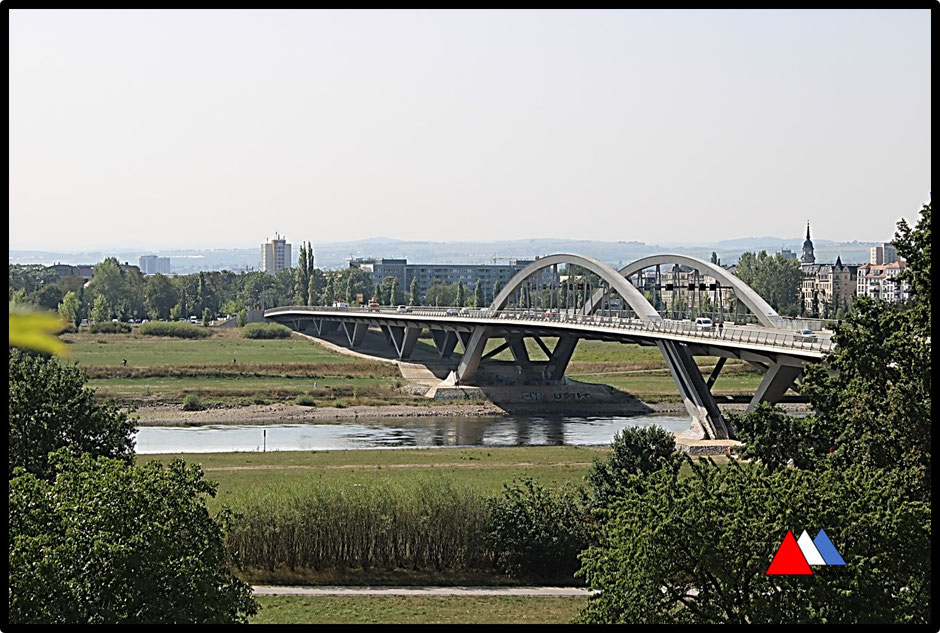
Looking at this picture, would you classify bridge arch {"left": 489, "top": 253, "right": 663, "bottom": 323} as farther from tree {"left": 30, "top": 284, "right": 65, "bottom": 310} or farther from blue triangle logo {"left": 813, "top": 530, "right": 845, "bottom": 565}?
tree {"left": 30, "top": 284, "right": 65, "bottom": 310}

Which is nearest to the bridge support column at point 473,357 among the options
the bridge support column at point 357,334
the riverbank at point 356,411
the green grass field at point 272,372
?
the green grass field at point 272,372

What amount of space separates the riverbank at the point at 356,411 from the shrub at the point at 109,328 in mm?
49149

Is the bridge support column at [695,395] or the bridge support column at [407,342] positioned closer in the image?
the bridge support column at [695,395]

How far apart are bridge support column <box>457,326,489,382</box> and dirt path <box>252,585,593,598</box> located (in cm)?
5420

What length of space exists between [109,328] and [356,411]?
179 feet

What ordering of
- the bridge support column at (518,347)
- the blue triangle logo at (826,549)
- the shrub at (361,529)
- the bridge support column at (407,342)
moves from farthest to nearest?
the bridge support column at (407,342) → the bridge support column at (518,347) → the shrub at (361,529) → the blue triangle logo at (826,549)

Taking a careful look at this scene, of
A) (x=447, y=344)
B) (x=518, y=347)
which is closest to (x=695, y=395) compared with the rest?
(x=518, y=347)

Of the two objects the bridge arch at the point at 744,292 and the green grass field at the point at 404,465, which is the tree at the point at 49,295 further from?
the green grass field at the point at 404,465

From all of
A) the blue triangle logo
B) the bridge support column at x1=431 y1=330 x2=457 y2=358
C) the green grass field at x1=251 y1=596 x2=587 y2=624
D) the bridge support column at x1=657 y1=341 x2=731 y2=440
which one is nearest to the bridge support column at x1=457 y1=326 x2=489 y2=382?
the bridge support column at x1=431 y1=330 x2=457 y2=358

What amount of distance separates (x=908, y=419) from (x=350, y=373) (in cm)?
6866

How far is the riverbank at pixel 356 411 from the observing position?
6316cm

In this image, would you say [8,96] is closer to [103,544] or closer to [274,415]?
[103,544]

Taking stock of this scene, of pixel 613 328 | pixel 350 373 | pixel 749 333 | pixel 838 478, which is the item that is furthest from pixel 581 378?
pixel 838 478

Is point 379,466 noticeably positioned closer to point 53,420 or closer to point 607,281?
point 53,420
